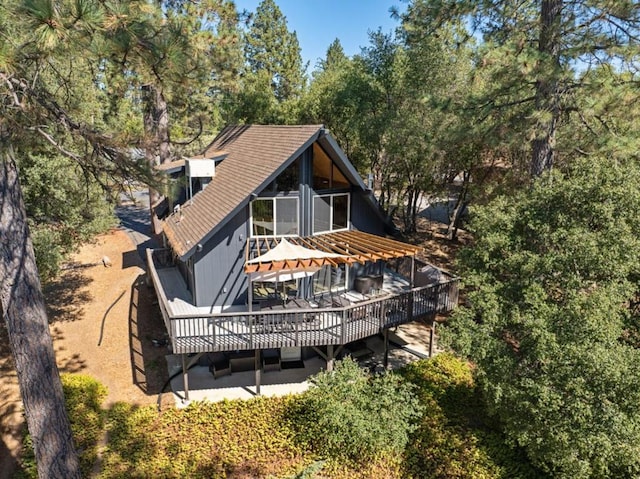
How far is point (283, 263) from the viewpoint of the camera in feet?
38.0

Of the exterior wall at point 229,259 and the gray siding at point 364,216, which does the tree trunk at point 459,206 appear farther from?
the exterior wall at point 229,259

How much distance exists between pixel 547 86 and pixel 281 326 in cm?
1096

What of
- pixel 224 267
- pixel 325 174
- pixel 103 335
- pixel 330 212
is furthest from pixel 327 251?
pixel 103 335

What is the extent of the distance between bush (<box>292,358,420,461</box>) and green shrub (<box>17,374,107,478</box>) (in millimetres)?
5062

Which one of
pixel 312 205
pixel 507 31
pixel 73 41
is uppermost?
pixel 507 31

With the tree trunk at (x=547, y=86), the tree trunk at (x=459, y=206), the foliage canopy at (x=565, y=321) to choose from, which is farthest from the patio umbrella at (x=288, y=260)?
the tree trunk at (x=459, y=206)

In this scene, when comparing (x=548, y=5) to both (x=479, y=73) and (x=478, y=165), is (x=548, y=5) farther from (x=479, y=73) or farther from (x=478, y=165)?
(x=478, y=165)

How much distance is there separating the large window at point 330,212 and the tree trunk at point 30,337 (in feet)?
27.7

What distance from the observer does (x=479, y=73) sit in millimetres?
13047

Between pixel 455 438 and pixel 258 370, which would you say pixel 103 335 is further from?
pixel 455 438

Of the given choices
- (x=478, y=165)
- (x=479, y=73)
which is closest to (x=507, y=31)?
(x=479, y=73)

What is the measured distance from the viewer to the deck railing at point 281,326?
36.8 ft

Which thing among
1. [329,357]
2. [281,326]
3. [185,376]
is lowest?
[185,376]

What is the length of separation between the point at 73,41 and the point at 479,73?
451 inches
